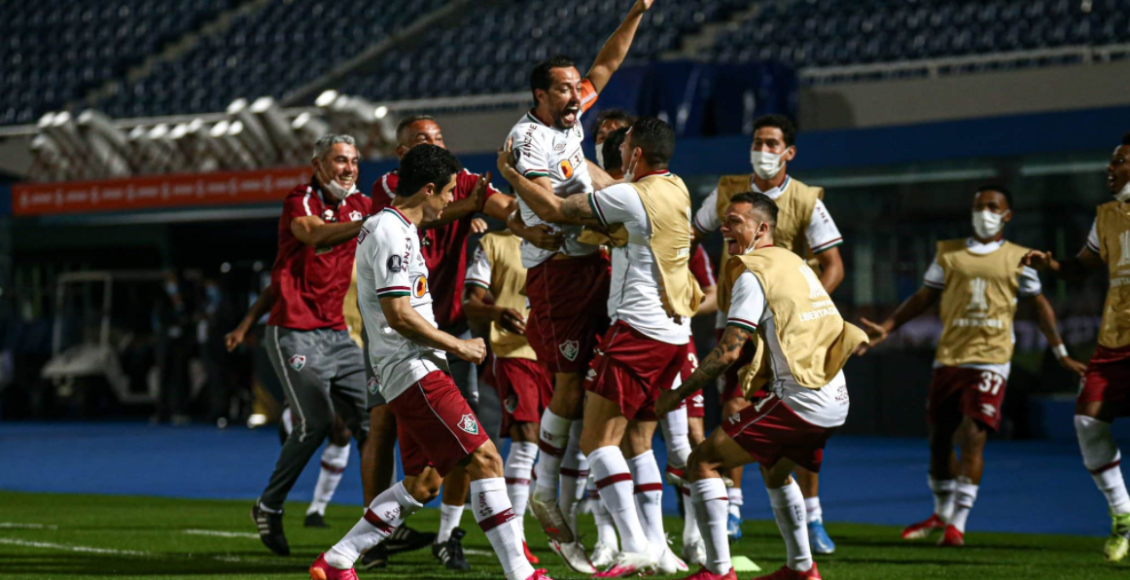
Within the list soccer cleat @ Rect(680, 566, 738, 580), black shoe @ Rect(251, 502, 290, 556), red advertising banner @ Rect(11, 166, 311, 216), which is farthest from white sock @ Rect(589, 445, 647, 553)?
red advertising banner @ Rect(11, 166, 311, 216)

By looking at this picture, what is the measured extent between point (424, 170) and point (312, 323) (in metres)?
2.29

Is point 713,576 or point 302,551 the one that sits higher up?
point 713,576

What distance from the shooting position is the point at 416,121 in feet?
24.2

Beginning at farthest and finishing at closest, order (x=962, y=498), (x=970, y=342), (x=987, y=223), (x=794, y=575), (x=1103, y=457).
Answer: (x=987, y=223), (x=970, y=342), (x=962, y=498), (x=1103, y=457), (x=794, y=575)

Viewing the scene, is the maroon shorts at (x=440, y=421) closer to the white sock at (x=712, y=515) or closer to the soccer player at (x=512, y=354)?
the white sock at (x=712, y=515)

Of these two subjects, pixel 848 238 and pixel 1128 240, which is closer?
pixel 1128 240

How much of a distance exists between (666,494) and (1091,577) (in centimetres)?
474

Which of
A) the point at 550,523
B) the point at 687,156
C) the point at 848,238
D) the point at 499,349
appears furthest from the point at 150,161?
the point at 550,523

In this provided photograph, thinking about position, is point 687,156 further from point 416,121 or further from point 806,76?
point 416,121

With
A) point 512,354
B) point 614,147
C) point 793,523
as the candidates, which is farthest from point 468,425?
point 512,354

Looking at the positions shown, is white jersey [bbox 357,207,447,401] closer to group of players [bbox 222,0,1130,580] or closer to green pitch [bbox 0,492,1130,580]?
group of players [bbox 222,0,1130,580]

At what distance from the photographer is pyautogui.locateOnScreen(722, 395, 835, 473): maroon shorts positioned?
6.04 m

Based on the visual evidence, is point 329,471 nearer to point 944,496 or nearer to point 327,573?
point 327,573

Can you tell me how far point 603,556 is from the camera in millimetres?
7051
